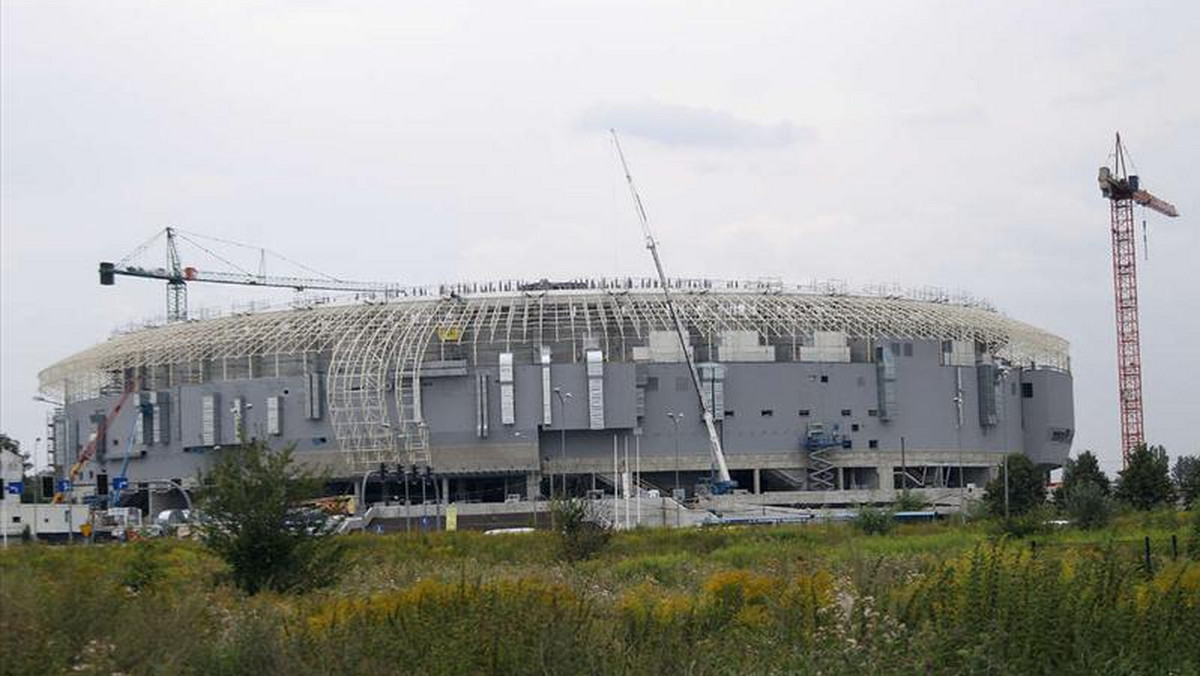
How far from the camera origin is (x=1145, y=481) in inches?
3270

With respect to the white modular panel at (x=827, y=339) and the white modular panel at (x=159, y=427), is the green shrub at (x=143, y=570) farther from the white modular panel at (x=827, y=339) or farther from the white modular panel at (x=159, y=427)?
the white modular panel at (x=159, y=427)

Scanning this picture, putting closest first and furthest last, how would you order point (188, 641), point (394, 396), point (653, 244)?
1. point (188, 641)
2. point (394, 396)
3. point (653, 244)

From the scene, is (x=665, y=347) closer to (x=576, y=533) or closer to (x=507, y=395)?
(x=507, y=395)

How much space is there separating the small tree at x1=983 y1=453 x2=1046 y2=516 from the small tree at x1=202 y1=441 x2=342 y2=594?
160ft

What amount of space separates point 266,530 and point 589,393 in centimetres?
7196

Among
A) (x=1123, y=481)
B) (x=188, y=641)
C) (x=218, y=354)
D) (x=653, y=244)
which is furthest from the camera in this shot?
(x=653, y=244)

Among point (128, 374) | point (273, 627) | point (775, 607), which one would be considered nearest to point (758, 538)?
point (775, 607)

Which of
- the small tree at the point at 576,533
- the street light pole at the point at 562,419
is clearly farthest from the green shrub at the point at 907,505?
the small tree at the point at 576,533

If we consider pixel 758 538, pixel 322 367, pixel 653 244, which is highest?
pixel 653 244

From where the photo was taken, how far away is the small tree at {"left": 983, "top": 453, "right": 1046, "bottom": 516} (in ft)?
256

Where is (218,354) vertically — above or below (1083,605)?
above

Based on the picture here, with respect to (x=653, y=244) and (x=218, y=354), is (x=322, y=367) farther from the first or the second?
(x=653, y=244)

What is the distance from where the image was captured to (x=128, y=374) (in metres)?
116

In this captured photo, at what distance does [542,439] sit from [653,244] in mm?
22627
